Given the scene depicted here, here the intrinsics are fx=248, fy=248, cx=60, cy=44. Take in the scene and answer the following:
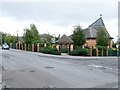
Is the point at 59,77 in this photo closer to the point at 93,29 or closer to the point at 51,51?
the point at 51,51

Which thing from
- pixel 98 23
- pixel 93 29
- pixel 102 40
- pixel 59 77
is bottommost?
pixel 59 77

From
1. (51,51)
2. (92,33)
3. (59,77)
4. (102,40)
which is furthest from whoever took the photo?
(92,33)

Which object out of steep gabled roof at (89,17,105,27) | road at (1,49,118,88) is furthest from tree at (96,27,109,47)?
road at (1,49,118,88)

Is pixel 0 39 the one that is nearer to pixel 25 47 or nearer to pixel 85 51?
pixel 25 47

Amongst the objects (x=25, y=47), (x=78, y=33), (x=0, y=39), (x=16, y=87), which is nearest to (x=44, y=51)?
(x=78, y=33)

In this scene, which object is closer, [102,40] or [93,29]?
[102,40]

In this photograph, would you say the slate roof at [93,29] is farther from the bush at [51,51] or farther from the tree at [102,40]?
the bush at [51,51]

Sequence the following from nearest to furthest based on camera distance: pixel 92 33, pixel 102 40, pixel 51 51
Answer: pixel 51 51 → pixel 102 40 → pixel 92 33

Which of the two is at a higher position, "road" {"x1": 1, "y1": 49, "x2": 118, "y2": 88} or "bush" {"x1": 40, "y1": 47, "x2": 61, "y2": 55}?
"bush" {"x1": 40, "y1": 47, "x2": 61, "y2": 55}

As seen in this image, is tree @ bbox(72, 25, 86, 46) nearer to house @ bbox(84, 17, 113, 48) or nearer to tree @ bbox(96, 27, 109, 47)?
tree @ bbox(96, 27, 109, 47)

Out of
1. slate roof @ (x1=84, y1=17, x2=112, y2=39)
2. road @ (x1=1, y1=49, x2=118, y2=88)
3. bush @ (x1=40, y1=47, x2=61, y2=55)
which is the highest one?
slate roof @ (x1=84, y1=17, x2=112, y2=39)

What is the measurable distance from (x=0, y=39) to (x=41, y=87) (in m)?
98.3

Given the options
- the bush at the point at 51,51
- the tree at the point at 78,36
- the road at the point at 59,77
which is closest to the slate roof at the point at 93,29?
the tree at the point at 78,36

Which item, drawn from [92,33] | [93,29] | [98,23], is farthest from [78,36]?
[98,23]
